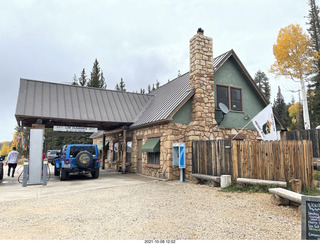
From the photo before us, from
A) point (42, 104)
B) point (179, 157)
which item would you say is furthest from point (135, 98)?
point (179, 157)

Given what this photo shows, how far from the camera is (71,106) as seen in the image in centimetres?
1426

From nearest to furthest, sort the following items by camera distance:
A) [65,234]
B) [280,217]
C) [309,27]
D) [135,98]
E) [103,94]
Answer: [65,234] → [280,217] → [103,94] → [135,98] → [309,27]

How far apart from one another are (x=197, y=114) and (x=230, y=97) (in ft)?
10.5

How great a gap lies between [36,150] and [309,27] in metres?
38.1

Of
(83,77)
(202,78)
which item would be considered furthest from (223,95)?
(83,77)

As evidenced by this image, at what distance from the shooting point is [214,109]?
1290 centimetres

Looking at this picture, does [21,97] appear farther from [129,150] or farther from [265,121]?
[265,121]

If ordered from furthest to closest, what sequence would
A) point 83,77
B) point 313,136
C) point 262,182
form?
point 83,77 < point 313,136 < point 262,182

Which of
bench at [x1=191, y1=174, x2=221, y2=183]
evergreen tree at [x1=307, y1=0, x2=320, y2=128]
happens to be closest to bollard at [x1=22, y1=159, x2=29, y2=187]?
bench at [x1=191, y1=174, x2=221, y2=183]

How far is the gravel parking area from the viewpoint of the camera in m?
4.36

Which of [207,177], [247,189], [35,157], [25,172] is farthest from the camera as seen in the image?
[35,157]

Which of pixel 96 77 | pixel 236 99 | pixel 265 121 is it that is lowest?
pixel 265 121

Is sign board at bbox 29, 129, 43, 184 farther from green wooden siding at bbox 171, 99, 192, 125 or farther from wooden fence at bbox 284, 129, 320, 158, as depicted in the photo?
wooden fence at bbox 284, 129, 320, 158
